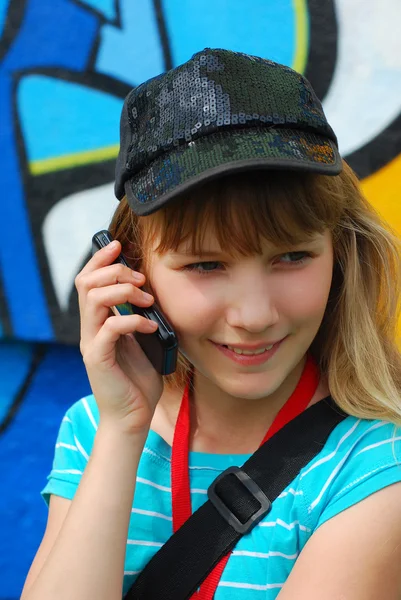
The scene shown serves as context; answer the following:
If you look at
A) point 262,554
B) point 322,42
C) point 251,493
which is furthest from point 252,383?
point 322,42

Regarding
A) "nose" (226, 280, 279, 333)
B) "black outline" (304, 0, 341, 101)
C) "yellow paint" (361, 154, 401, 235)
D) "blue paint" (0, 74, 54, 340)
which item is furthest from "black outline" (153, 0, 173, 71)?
"nose" (226, 280, 279, 333)

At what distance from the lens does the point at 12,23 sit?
253 centimetres

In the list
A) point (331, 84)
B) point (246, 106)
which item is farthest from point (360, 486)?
point (331, 84)

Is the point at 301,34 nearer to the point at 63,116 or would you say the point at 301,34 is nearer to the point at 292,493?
the point at 63,116

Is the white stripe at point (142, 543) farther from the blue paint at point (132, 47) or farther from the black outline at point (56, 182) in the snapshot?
the blue paint at point (132, 47)

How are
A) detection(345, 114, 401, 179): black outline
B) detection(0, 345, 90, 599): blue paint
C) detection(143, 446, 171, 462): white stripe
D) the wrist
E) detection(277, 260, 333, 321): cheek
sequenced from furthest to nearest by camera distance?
detection(0, 345, 90, 599): blue paint
detection(345, 114, 401, 179): black outline
detection(143, 446, 171, 462): white stripe
the wrist
detection(277, 260, 333, 321): cheek

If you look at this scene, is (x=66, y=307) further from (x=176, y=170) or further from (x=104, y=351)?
(x=176, y=170)

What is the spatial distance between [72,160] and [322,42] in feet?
3.04

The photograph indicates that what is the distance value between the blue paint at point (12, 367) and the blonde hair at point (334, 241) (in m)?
1.24

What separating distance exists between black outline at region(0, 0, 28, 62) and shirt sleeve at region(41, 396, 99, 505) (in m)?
1.49

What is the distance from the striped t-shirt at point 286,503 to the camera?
1.27m

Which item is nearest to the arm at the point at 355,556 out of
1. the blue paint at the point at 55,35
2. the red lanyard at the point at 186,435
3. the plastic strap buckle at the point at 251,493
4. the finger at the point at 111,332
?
the plastic strap buckle at the point at 251,493

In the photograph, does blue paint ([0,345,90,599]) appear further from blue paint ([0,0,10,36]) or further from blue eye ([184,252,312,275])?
blue eye ([184,252,312,275])

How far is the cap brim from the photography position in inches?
45.3
